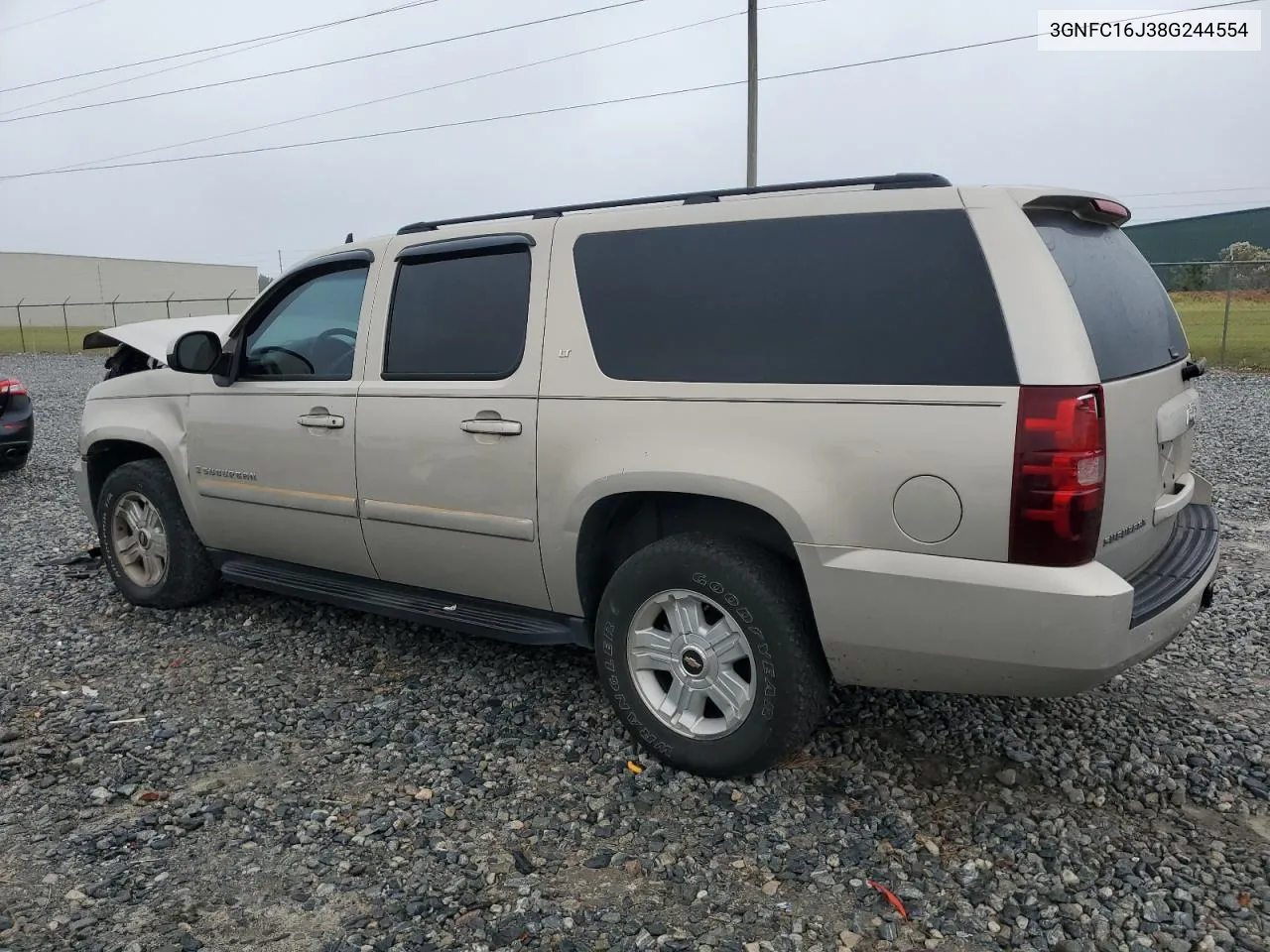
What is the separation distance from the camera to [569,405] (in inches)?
137

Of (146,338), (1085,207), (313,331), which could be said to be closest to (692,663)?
(1085,207)

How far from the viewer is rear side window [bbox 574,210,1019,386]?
280 centimetres

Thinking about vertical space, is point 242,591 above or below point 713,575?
below

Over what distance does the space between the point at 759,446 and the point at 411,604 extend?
1.84 m

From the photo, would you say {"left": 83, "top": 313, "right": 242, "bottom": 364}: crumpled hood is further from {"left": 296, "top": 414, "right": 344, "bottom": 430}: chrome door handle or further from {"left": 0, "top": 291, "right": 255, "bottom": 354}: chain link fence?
{"left": 0, "top": 291, "right": 255, "bottom": 354}: chain link fence

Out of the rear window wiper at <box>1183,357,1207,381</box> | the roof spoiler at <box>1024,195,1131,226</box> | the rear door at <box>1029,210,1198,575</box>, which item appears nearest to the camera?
the rear door at <box>1029,210,1198,575</box>

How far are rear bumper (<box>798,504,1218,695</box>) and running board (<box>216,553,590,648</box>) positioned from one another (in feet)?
3.70

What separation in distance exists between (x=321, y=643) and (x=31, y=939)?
2219 millimetres

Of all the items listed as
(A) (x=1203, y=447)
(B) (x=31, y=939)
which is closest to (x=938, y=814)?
(B) (x=31, y=939)

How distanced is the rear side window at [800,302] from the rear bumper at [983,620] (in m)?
0.55

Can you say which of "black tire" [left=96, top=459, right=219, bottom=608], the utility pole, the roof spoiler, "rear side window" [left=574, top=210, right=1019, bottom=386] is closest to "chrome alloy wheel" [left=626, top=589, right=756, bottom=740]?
"rear side window" [left=574, top=210, right=1019, bottom=386]

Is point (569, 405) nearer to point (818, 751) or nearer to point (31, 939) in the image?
point (818, 751)

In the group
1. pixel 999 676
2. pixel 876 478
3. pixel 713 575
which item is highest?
pixel 876 478

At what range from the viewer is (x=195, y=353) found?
456 cm
